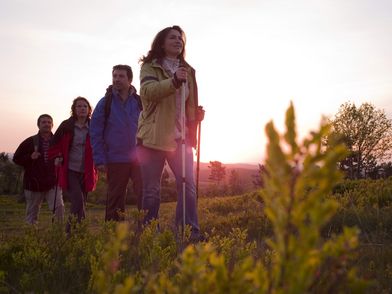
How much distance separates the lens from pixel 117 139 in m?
7.18

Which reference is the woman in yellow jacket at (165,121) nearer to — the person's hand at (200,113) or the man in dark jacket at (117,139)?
the person's hand at (200,113)

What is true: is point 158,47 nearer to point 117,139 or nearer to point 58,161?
point 117,139

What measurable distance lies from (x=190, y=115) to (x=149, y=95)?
0.86 metres

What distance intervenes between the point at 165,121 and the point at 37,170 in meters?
4.28

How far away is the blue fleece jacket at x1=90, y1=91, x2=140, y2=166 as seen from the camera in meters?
7.09

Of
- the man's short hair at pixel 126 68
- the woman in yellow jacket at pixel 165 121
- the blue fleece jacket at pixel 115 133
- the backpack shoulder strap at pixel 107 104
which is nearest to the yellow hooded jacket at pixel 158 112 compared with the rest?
the woman in yellow jacket at pixel 165 121

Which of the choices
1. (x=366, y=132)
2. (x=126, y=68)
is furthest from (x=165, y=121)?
(x=366, y=132)

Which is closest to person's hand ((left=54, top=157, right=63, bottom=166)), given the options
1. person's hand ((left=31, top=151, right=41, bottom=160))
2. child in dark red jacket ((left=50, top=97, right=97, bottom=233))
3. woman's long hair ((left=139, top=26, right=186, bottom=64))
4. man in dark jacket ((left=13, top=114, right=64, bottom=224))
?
child in dark red jacket ((left=50, top=97, right=97, bottom=233))

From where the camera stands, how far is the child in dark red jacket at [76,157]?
7.56 metres

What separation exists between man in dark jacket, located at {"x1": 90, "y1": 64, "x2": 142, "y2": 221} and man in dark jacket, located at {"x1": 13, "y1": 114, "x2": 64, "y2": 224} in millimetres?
2170

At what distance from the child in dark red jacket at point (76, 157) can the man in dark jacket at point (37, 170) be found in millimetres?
1141

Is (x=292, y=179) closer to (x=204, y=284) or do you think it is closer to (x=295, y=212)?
(x=295, y=212)

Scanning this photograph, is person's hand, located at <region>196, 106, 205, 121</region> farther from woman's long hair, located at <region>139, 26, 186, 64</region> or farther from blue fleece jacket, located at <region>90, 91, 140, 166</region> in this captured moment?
blue fleece jacket, located at <region>90, 91, 140, 166</region>

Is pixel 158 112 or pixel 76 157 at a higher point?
pixel 158 112
